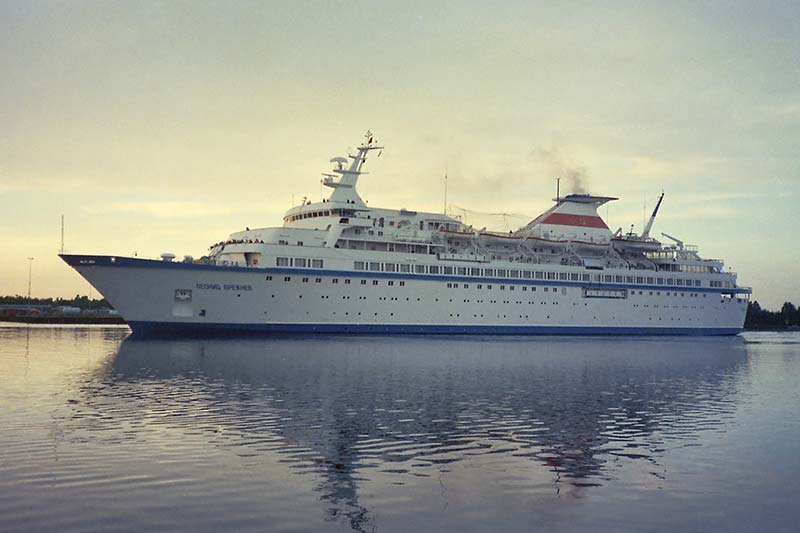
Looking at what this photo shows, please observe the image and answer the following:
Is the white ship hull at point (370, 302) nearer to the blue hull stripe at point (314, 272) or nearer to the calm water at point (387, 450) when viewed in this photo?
the blue hull stripe at point (314, 272)

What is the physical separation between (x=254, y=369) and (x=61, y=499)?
18013mm

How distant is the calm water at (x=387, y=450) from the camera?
33.6 feet

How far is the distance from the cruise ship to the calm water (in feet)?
61.9

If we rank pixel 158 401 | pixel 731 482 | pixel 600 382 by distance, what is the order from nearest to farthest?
pixel 731 482 < pixel 158 401 < pixel 600 382

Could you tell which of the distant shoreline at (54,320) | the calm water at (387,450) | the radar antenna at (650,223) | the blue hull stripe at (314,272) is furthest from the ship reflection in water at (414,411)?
the distant shoreline at (54,320)

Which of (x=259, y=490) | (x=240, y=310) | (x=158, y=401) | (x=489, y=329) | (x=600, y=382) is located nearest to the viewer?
(x=259, y=490)

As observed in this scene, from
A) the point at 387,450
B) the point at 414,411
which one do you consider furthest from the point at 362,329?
the point at 387,450

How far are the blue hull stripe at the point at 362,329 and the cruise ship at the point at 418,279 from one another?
8 centimetres

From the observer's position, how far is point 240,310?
49.3 m

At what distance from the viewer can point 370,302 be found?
53250 millimetres

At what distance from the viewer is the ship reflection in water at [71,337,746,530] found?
13.1 metres

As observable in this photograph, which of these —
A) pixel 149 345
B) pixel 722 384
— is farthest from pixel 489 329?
pixel 722 384

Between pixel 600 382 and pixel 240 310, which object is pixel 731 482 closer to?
pixel 600 382

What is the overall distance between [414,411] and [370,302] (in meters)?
34.3
